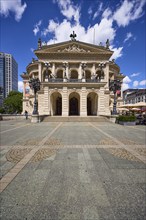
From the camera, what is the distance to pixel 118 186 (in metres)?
3.38

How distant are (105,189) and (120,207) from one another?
0.61 m

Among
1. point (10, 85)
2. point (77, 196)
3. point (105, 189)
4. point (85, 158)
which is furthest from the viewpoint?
point (10, 85)

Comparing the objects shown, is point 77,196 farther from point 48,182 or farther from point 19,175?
point 19,175

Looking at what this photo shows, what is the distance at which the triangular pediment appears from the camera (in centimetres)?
3597

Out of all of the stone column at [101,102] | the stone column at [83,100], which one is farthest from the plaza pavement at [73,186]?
the stone column at [101,102]

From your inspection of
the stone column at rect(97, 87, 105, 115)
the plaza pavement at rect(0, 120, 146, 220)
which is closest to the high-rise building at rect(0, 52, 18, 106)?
the stone column at rect(97, 87, 105, 115)

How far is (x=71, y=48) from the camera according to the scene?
36.1 metres

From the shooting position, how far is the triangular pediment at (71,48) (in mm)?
35969

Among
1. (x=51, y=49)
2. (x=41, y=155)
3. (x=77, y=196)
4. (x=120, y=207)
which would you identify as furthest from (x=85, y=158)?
(x=51, y=49)

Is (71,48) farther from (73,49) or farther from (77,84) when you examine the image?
(77,84)

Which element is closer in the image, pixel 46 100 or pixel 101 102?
pixel 46 100

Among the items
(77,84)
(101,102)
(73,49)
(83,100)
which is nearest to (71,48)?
(73,49)

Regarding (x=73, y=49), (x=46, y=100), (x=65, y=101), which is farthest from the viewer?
(x=73, y=49)

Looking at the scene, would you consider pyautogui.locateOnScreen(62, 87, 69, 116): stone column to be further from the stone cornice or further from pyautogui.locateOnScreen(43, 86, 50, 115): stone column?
pyautogui.locateOnScreen(43, 86, 50, 115): stone column
